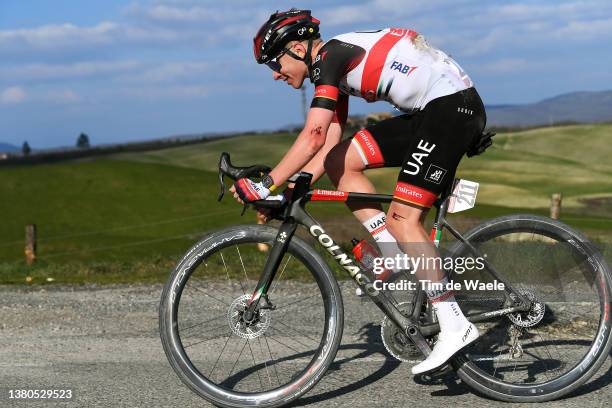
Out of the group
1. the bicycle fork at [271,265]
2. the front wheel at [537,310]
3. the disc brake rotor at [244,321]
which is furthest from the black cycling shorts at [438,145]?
the disc brake rotor at [244,321]

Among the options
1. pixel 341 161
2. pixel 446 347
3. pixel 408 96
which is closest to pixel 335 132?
pixel 341 161

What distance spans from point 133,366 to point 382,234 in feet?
6.32

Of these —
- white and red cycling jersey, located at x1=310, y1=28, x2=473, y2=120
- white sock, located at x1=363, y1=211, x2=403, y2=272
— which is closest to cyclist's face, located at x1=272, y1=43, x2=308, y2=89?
white and red cycling jersey, located at x1=310, y1=28, x2=473, y2=120

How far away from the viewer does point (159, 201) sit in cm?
5184

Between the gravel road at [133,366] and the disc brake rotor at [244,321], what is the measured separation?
1.58 ft

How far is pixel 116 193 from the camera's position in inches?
2120

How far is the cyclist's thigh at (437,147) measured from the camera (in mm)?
4398

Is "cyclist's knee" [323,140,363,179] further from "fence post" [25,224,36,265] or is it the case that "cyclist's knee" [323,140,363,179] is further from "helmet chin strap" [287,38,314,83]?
"fence post" [25,224,36,265]

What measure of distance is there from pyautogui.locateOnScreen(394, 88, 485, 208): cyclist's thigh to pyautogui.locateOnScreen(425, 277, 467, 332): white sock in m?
0.52

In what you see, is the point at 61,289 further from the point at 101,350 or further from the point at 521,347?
the point at 521,347

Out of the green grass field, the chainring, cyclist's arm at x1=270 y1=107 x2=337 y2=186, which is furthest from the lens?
the green grass field

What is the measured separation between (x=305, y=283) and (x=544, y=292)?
8.53 feet

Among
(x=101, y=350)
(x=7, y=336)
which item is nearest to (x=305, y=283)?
(x=101, y=350)

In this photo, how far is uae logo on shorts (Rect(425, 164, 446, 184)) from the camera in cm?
439
